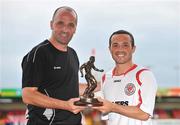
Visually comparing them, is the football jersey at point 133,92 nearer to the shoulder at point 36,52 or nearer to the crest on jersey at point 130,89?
the crest on jersey at point 130,89

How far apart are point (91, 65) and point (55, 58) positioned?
1.45ft

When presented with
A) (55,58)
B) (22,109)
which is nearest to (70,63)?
(55,58)

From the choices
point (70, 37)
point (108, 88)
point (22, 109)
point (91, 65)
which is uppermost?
point (70, 37)

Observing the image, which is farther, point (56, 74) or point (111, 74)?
point (111, 74)

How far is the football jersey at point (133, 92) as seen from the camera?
396cm

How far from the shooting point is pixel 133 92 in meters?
3.99

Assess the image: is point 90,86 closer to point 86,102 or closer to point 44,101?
point 86,102

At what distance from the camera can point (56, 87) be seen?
4.01 meters

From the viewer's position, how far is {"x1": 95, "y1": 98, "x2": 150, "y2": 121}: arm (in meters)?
3.76

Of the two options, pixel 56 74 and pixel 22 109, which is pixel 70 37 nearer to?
pixel 56 74

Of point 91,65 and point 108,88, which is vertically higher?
point 91,65

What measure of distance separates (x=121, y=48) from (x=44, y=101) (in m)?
0.92

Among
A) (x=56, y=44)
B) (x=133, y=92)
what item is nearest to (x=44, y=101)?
(x=56, y=44)

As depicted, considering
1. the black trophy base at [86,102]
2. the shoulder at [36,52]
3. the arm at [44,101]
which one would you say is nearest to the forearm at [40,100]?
the arm at [44,101]
